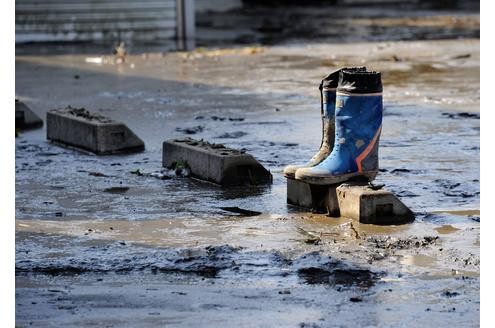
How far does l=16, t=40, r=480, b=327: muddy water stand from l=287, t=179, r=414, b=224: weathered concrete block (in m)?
0.09

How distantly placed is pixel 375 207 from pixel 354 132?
57cm

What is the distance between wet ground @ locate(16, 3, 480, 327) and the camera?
557 cm

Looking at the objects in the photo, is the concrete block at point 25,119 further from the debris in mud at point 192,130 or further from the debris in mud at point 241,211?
the debris in mud at point 241,211

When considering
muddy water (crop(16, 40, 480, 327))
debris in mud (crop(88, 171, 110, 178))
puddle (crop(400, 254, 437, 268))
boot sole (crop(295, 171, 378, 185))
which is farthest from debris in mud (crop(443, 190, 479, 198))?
debris in mud (crop(88, 171, 110, 178))

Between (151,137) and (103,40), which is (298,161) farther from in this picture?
(103,40)

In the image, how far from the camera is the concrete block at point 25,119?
456 inches

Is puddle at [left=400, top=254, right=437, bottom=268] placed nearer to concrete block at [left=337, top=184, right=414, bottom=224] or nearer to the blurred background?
concrete block at [left=337, top=184, right=414, bottom=224]

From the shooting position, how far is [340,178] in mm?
7473

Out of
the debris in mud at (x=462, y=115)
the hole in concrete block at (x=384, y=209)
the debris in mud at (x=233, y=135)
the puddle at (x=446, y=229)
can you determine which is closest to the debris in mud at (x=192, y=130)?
the debris in mud at (x=233, y=135)

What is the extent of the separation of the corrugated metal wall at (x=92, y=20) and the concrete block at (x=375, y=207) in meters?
14.2

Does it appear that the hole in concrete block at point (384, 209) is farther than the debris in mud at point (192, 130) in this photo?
No

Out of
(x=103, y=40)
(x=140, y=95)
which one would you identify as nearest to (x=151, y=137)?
(x=140, y=95)

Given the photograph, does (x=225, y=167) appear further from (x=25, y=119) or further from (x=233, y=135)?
(x=25, y=119)

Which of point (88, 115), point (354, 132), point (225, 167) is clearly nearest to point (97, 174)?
point (225, 167)
